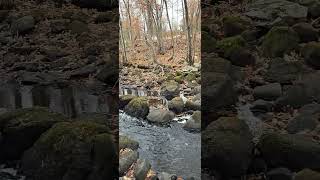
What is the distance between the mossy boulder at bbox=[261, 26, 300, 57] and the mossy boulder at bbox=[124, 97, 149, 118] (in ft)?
2.95

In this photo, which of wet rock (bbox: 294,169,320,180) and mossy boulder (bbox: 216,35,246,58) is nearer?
wet rock (bbox: 294,169,320,180)

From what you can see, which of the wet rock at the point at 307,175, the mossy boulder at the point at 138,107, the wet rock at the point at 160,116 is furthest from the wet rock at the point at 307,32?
the mossy boulder at the point at 138,107

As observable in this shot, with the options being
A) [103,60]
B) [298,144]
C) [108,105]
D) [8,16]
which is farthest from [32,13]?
[298,144]

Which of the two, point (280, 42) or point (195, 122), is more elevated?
point (280, 42)

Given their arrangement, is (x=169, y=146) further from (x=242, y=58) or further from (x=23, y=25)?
(x=23, y=25)

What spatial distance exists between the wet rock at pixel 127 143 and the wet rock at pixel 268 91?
0.88 meters

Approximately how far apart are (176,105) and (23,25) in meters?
1.25

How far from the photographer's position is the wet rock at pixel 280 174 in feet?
9.53

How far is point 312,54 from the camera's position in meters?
2.96

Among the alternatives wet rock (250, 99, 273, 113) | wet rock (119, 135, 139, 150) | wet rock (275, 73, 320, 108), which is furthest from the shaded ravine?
wet rock (275, 73, 320, 108)

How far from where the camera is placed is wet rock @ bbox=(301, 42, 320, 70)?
294cm

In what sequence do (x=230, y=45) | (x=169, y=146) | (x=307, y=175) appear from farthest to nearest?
(x=230, y=45), (x=169, y=146), (x=307, y=175)

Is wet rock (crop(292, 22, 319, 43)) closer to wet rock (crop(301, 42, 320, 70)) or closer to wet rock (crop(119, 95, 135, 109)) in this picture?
wet rock (crop(301, 42, 320, 70))

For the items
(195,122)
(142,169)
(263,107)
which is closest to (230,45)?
(263,107)
